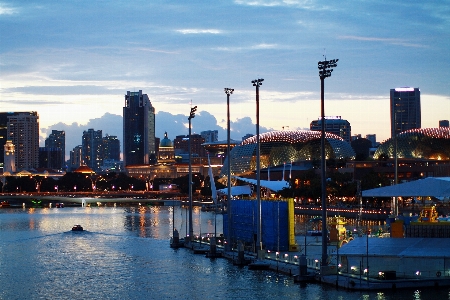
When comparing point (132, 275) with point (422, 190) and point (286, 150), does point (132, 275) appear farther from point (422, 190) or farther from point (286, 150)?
point (286, 150)

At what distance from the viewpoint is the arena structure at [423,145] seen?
146500 mm

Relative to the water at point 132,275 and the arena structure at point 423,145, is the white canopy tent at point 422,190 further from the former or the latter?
the arena structure at point 423,145

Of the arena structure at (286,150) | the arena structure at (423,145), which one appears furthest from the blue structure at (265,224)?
the arena structure at (286,150)

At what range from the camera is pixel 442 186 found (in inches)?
1576

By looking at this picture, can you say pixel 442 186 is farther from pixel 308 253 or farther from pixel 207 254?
pixel 207 254

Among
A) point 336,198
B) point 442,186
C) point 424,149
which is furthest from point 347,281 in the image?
point 424,149

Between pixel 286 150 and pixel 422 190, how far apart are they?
4909 inches

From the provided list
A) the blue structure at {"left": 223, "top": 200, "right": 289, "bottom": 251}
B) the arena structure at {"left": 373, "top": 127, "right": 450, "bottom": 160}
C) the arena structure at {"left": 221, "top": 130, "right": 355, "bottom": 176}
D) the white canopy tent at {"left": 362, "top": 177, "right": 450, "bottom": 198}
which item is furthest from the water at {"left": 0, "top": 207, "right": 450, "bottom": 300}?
the arena structure at {"left": 221, "top": 130, "right": 355, "bottom": 176}

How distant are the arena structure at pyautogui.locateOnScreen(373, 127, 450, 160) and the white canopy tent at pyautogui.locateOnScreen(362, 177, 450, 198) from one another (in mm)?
105272

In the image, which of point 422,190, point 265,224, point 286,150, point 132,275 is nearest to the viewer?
point 422,190

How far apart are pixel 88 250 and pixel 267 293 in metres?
28.0

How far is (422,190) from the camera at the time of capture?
40.5 meters

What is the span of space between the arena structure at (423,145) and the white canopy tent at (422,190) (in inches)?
4145

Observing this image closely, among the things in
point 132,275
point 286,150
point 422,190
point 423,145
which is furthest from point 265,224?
point 286,150
